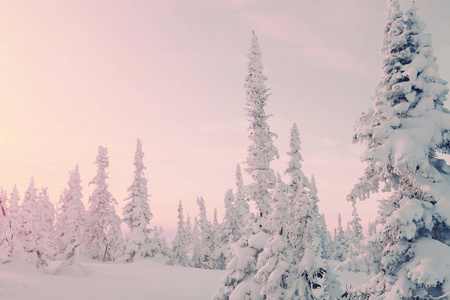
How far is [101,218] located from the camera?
173 feet

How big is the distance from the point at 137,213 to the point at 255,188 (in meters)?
31.0

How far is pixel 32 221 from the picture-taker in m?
38.1

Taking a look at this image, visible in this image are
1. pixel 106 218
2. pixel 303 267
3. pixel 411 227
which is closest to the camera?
pixel 411 227

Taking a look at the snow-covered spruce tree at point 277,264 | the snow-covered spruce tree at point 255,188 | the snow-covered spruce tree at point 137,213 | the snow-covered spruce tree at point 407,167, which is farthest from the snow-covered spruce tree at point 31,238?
the snow-covered spruce tree at point 407,167

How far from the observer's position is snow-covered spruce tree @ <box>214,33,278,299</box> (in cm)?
1788

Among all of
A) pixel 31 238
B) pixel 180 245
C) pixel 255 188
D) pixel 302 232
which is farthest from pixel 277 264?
pixel 180 245

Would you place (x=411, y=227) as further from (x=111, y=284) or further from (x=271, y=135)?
(x=111, y=284)

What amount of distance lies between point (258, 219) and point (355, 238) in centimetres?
6637

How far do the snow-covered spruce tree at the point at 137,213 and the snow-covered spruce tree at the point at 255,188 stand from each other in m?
29.3

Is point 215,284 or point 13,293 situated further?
point 215,284

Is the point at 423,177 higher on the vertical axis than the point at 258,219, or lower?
higher

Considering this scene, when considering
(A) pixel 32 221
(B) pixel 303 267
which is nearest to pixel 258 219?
(B) pixel 303 267

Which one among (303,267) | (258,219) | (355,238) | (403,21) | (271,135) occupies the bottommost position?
(355,238)

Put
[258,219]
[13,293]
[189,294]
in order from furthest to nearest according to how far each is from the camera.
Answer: [189,294]
[13,293]
[258,219]
